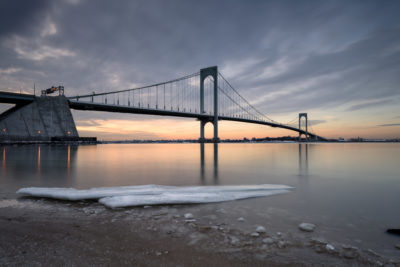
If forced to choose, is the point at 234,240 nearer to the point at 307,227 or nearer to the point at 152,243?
the point at 152,243

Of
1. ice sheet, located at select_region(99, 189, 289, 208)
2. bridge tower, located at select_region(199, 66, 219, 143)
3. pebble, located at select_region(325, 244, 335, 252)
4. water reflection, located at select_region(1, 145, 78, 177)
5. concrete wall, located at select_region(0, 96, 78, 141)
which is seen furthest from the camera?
bridge tower, located at select_region(199, 66, 219, 143)

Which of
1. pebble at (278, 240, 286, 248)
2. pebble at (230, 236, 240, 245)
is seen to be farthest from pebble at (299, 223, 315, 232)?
pebble at (230, 236, 240, 245)

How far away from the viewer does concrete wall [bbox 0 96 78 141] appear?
87.6 ft

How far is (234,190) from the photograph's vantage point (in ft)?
12.9

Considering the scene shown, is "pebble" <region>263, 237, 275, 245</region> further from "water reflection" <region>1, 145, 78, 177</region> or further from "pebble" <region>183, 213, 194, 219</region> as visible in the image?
"water reflection" <region>1, 145, 78, 177</region>

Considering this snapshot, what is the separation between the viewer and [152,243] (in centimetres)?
186

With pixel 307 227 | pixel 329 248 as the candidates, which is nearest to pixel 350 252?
pixel 329 248

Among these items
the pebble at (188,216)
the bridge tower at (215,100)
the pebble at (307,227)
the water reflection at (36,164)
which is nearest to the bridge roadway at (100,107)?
the bridge tower at (215,100)

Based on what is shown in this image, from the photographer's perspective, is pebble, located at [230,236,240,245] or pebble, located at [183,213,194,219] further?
pebble, located at [183,213,194,219]

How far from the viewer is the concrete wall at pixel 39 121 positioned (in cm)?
2669

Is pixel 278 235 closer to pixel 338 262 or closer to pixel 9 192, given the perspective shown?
pixel 338 262

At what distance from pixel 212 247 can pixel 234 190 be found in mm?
2208

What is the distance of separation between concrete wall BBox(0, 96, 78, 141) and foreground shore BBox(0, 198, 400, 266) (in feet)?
107

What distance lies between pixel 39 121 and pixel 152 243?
35.4 m
